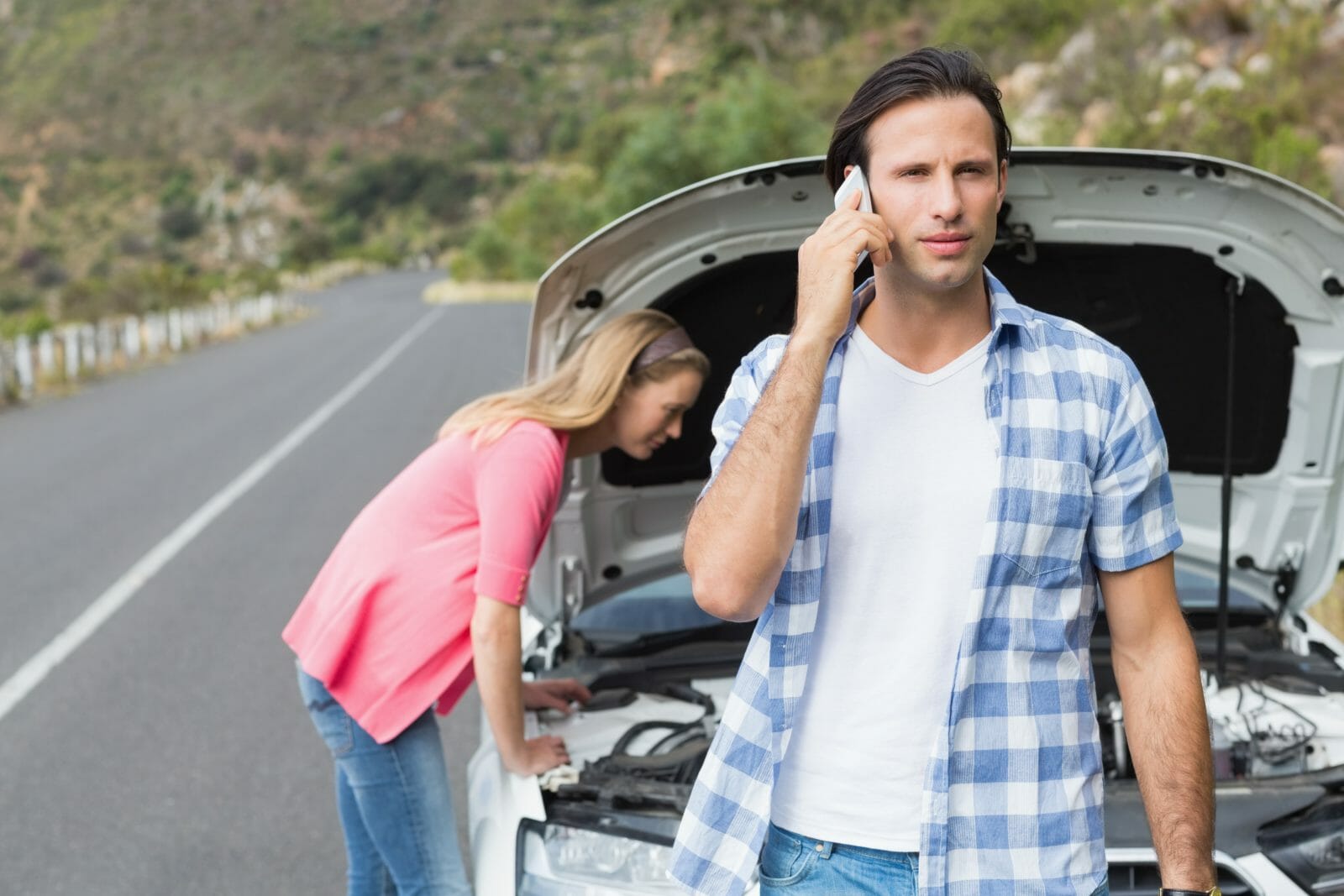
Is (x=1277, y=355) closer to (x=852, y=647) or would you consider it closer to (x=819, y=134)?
(x=852, y=647)

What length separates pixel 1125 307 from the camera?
3.60 metres

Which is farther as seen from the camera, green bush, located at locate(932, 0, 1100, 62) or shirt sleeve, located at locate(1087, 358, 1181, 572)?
green bush, located at locate(932, 0, 1100, 62)

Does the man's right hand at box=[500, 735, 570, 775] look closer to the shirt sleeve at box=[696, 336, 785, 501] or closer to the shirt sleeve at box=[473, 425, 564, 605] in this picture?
the shirt sleeve at box=[473, 425, 564, 605]

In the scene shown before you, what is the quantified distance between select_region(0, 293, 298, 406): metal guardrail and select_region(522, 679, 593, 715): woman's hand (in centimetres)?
1553

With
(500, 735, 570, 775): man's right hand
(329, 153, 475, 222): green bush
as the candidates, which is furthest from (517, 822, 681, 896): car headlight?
(329, 153, 475, 222): green bush

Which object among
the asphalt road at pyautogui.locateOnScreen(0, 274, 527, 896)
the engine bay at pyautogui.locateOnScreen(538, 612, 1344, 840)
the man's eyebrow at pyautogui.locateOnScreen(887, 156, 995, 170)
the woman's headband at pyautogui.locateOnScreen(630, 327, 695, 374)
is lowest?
the asphalt road at pyautogui.locateOnScreen(0, 274, 527, 896)

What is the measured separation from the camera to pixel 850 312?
2002 mm

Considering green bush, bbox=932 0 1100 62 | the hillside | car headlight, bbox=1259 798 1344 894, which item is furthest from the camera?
green bush, bbox=932 0 1100 62

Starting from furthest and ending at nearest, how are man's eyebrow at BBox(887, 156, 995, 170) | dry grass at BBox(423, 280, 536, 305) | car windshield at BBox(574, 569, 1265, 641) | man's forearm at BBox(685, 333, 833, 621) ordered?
1. dry grass at BBox(423, 280, 536, 305)
2. car windshield at BBox(574, 569, 1265, 641)
3. man's eyebrow at BBox(887, 156, 995, 170)
4. man's forearm at BBox(685, 333, 833, 621)

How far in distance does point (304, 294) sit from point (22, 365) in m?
37.1

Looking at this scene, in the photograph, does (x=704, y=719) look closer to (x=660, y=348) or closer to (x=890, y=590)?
(x=660, y=348)

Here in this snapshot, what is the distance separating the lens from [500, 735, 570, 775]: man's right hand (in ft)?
9.90

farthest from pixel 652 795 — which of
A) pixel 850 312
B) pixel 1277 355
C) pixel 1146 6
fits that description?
pixel 1146 6

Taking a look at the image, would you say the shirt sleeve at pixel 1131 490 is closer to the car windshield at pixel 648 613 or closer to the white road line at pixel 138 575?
the car windshield at pixel 648 613
